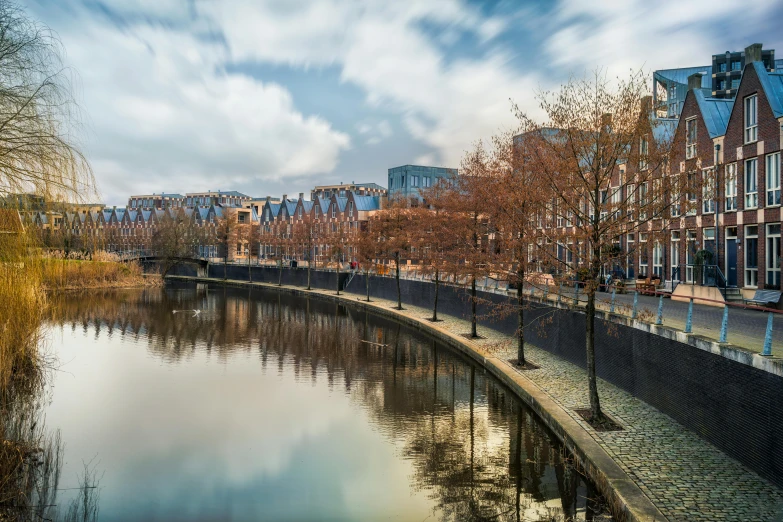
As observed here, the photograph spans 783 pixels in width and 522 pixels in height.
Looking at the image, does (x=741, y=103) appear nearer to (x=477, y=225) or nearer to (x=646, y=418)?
(x=477, y=225)

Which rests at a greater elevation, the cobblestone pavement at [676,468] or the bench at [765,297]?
the bench at [765,297]

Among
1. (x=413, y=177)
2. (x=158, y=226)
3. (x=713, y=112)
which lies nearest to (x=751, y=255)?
(x=713, y=112)

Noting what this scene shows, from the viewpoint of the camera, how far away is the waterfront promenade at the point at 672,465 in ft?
28.0

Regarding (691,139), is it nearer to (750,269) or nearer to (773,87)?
(773,87)

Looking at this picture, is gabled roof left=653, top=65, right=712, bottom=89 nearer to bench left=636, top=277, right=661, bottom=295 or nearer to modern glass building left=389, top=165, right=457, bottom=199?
modern glass building left=389, top=165, right=457, bottom=199

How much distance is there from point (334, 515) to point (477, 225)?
1562 cm

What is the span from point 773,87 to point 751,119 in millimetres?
1410

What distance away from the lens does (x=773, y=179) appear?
72.5ft

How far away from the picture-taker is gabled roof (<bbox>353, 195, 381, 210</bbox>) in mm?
71500

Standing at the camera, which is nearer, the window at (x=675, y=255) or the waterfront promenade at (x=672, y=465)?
the waterfront promenade at (x=672, y=465)

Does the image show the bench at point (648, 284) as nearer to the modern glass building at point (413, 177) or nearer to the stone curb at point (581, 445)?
the stone curb at point (581, 445)

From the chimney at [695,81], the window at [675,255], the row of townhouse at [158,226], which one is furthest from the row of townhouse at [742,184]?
the row of townhouse at [158,226]

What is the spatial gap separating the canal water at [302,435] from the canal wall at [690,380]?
2786 millimetres

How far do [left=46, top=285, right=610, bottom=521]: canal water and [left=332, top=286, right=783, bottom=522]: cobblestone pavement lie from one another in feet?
3.32
